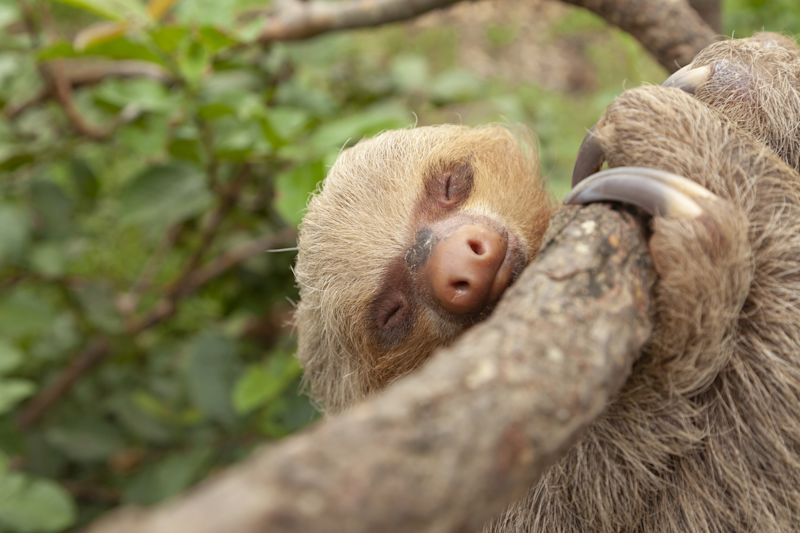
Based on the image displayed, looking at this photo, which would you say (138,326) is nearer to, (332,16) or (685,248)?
(332,16)

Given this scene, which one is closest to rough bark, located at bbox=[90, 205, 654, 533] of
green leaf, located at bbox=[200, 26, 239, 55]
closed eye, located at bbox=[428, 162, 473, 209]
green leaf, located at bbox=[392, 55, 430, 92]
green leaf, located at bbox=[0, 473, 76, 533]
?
closed eye, located at bbox=[428, 162, 473, 209]

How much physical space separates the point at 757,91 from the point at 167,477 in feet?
9.60

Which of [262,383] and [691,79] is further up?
[691,79]

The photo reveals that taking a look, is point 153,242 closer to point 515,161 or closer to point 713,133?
point 515,161

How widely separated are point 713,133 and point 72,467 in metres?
3.89

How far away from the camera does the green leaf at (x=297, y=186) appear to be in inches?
122

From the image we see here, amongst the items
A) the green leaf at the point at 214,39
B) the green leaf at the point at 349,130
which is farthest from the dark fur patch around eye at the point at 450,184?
the green leaf at the point at 214,39

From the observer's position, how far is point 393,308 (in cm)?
247

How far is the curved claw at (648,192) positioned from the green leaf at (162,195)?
8.01 feet

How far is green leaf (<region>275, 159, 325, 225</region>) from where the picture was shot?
10.2 feet

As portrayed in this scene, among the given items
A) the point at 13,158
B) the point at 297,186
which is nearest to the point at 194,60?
the point at 297,186

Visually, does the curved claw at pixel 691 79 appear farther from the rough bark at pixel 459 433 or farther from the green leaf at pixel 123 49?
the green leaf at pixel 123 49

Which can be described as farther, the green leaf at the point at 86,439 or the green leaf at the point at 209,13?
the green leaf at the point at 86,439

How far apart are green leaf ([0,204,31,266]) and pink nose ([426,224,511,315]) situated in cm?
238
